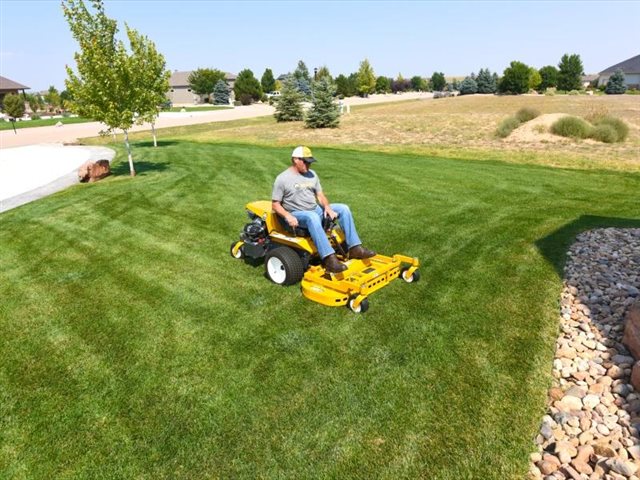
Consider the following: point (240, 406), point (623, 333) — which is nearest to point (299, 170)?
point (240, 406)

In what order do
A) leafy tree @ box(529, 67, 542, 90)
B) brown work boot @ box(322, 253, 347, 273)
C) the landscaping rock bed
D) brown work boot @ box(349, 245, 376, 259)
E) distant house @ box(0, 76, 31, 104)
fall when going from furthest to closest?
leafy tree @ box(529, 67, 542, 90) < distant house @ box(0, 76, 31, 104) < brown work boot @ box(349, 245, 376, 259) < brown work boot @ box(322, 253, 347, 273) < the landscaping rock bed

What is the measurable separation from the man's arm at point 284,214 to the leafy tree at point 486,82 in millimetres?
84455

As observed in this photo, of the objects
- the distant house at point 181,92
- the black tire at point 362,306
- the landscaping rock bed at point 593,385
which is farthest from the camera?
the distant house at point 181,92

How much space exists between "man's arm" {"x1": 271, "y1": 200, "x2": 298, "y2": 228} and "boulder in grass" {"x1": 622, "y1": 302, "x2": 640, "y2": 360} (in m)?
4.09

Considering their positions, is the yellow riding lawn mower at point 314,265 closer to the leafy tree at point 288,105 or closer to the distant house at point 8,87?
the leafy tree at point 288,105

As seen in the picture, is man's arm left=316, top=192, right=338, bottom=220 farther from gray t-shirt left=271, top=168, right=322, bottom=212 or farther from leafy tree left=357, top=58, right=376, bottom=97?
leafy tree left=357, top=58, right=376, bottom=97

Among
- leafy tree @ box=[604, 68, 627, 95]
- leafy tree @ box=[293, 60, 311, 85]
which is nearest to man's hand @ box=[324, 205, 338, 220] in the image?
leafy tree @ box=[604, 68, 627, 95]

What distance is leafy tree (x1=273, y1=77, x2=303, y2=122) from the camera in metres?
41.1

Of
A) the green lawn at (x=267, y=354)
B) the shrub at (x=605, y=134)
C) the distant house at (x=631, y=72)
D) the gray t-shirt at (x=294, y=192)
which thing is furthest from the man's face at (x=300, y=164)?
the distant house at (x=631, y=72)

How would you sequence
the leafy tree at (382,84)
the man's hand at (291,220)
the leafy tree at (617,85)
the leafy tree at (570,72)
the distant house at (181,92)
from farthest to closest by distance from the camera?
the leafy tree at (382,84) → the distant house at (181,92) → the leafy tree at (570,72) → the leafy tree at (617,85) → the man's hand at (291,220)

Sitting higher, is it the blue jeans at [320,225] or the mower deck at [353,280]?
the blue jeans at [320,225]

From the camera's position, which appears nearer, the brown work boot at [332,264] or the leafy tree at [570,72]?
the brown work boot at [332,264]

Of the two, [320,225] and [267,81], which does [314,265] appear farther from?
[267,81]

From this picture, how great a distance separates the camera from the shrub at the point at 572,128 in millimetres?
21797
